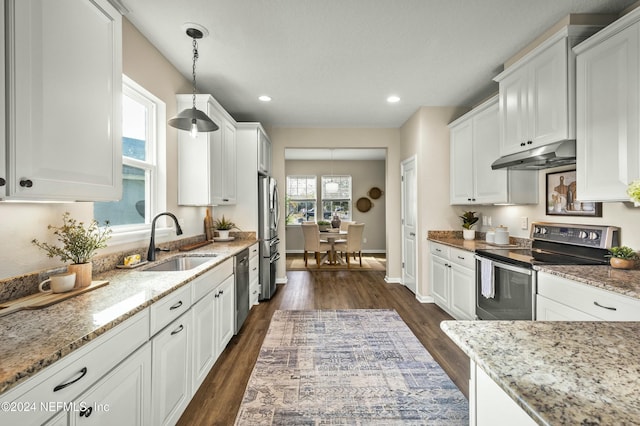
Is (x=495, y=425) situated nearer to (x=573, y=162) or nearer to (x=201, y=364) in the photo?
(x=201, y=364)

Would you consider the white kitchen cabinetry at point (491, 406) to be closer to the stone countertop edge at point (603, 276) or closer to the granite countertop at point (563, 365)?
the granite countertop at point (563, 365)

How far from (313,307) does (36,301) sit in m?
2.92

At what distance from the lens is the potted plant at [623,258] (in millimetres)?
1857

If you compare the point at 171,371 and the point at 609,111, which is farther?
the point at 609,111

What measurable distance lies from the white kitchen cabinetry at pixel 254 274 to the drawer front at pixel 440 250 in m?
2.33

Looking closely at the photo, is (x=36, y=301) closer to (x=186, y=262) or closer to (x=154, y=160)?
(x=186, y=262)

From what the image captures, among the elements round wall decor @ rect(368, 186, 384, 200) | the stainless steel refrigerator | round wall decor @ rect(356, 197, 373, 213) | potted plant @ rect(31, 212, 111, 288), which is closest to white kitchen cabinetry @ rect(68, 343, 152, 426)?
potted plant @ rect(31, 212, 111, 288)

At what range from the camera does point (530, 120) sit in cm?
242

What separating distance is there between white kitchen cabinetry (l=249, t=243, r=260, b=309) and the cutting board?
2086 mm

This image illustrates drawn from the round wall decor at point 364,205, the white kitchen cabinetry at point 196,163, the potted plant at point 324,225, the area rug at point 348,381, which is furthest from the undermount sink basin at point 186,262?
the round wall decor at point 364,205

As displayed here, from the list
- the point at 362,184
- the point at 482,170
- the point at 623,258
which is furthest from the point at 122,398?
the point at 362,184

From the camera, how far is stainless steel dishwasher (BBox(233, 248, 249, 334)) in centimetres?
291

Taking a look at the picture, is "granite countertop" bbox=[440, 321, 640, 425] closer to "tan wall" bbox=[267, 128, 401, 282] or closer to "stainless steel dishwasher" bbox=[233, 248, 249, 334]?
"stainless steel dishwasher" bbox=[233, 248, 249, 334]

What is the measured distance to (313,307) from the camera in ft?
12.6
